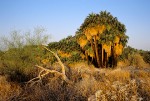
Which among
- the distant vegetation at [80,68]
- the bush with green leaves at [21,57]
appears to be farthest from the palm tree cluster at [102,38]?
the bush with green leaves at [21,57]

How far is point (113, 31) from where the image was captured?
4106cm

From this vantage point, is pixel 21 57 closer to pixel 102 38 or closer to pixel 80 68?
pixel 80 68

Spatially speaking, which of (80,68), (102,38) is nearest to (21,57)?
(80,68)

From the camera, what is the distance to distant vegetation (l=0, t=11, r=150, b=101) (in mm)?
13498

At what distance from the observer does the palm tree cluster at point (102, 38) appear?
40.3 meters

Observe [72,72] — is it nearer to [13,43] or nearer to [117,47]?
[13,43]

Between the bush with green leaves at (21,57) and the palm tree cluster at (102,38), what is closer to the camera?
A: the bush with green leaves at (21,57)

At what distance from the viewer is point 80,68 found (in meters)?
27.4

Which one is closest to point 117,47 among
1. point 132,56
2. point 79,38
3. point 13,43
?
point 79,38

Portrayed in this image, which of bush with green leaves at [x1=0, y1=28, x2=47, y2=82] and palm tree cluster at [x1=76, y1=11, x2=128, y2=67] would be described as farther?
palm tree cluster at [x1=76, y1=11, x2=128, y2=67]

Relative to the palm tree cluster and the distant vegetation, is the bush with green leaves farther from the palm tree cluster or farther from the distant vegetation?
the palm tree cluster

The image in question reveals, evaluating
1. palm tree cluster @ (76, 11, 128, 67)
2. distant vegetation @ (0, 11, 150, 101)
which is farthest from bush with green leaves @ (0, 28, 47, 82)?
palm tree cluster @ (76, 11, 128, 67)

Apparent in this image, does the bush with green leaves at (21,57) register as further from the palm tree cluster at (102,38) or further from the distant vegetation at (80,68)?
the palm tree cluster at (102,38)

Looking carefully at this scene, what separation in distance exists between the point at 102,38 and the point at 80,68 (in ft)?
48.5
